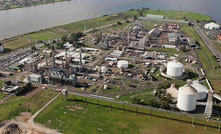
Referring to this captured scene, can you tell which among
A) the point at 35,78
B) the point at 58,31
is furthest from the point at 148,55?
the point at 58,31

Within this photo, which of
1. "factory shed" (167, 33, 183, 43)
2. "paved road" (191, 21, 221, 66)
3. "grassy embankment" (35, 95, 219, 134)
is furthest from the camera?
"factory shed" (167, 33, 183, 43)

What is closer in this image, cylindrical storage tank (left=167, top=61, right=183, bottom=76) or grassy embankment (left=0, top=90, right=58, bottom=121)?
grassy embankment (left=0, top=90, right=58, bottom=121)

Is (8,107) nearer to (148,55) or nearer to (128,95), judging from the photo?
(128,95)

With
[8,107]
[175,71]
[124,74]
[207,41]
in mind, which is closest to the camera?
[8,107]

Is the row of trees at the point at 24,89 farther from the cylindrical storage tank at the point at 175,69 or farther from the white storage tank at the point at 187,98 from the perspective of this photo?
the cylindrical storage tank at the point at 175,69

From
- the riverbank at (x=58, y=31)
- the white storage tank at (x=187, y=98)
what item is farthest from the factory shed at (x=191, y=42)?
the white storage tank at (x=187, y=98)

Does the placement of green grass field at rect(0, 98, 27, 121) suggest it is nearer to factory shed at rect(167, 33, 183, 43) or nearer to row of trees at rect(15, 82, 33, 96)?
row of trees at rect(15, 82, 33, 96)

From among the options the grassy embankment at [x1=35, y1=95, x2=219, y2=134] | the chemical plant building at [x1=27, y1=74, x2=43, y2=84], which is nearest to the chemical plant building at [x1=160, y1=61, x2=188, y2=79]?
the grassy embankment at [x1=35, y1=95, x2=219, y2=134]

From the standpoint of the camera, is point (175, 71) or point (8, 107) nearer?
point (8, 107)
